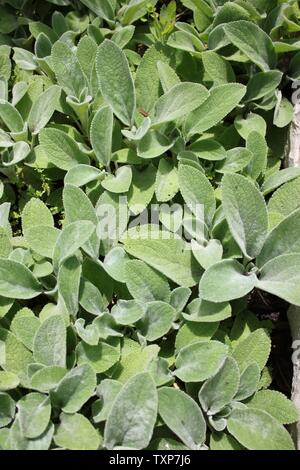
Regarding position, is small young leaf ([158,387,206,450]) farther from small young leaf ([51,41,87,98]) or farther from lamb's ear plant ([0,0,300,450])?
small young leaf ([51,41,87,98])

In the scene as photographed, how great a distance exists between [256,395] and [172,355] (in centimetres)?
26

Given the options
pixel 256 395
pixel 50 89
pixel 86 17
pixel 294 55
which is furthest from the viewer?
pixel 86 17

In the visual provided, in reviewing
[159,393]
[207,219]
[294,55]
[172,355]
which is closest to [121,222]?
[207,219]

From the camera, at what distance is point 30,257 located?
1730 mm

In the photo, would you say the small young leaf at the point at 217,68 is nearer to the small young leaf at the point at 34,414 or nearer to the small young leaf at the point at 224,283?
the small young leaf at the point at 224,283

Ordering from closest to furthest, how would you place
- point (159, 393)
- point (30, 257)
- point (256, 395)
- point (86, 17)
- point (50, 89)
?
point (159, 393) < point (256, 395) < point (30, 257) < point (50, 89) < point (86, 17)

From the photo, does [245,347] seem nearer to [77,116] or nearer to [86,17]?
[77,116]

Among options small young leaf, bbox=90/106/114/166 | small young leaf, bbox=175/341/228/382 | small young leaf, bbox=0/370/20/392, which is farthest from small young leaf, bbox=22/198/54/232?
small young leaf, bbox=175/341/228/382

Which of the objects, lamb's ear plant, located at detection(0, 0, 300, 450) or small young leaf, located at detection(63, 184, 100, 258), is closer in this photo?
lamb's ear plant, located at detection(0, 0, 300, 450)

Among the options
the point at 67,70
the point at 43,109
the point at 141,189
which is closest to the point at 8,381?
the point at 141,189

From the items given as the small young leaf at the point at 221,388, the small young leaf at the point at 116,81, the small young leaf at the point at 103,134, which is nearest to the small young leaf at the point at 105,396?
the small young leaf at the point at 221,388

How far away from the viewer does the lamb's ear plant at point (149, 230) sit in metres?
1.48

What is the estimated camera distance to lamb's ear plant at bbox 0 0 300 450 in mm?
1484

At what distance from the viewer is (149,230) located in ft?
5.80
